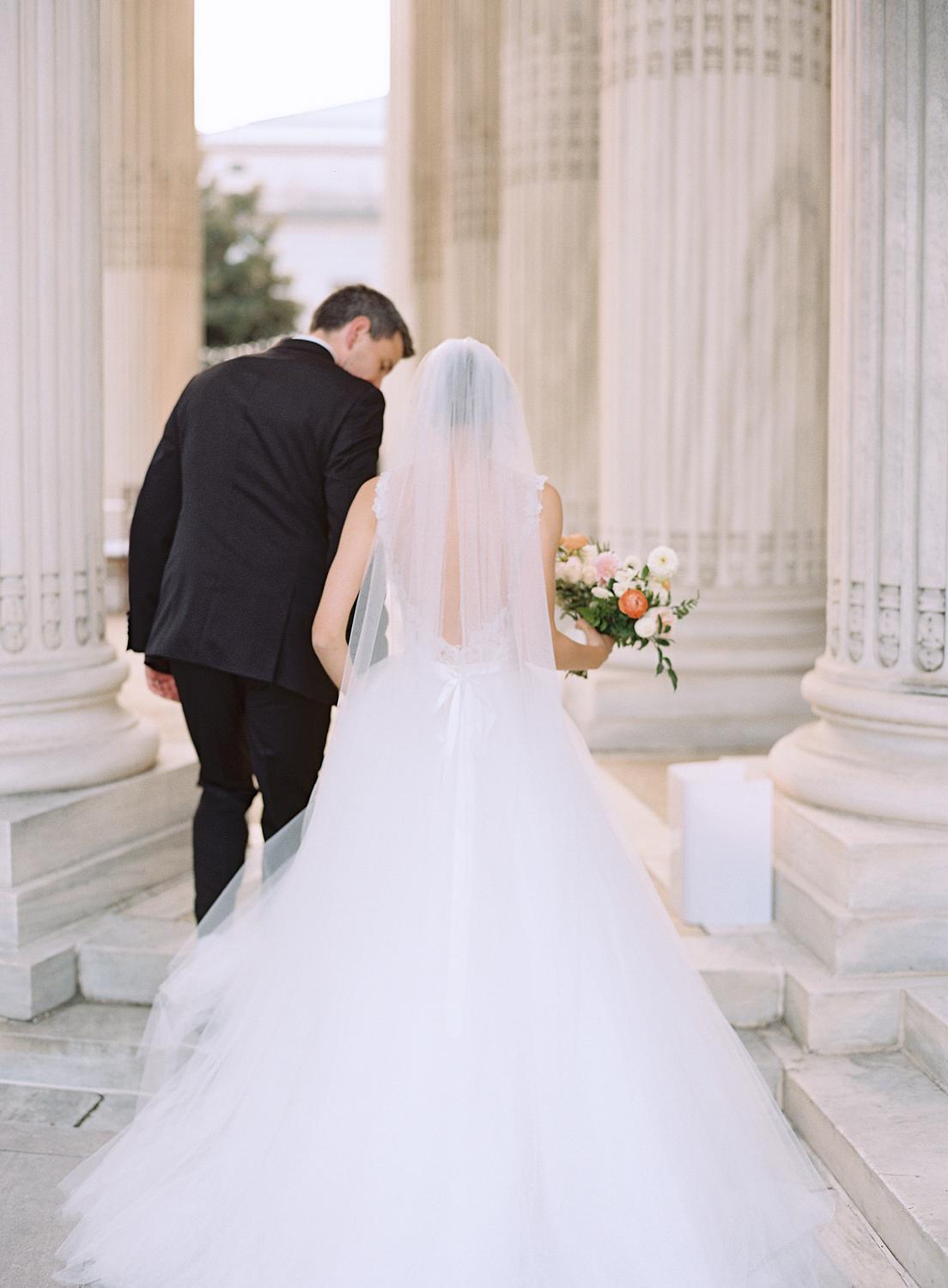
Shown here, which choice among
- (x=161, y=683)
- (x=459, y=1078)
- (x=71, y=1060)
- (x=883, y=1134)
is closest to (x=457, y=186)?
(x=161, y=683)

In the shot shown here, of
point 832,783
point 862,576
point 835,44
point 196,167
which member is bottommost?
point 832,783

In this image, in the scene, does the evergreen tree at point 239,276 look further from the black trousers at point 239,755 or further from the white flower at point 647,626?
the white flower at point 647,626

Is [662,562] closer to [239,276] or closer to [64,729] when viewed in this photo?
[64,729]

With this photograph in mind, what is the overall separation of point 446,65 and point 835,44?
10464mm

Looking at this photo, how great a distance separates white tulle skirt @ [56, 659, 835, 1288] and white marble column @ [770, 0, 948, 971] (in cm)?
123

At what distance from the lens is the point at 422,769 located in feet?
12.4

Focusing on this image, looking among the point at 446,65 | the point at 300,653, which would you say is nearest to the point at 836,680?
the point at 300,653

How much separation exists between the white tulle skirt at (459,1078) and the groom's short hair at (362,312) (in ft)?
4.88

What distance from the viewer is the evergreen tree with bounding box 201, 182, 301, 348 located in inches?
1809

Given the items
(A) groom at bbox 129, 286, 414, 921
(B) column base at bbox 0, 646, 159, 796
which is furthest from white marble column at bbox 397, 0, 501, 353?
(A) groom at bbox 129, 286, 414, 921

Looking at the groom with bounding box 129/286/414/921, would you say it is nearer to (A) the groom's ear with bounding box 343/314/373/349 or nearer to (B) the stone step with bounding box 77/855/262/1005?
(A) the groom's ear with bounding box 343/314/373/349

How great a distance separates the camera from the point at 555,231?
11.0 meters

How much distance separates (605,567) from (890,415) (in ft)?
4.28

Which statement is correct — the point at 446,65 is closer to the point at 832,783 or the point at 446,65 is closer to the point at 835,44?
the point at 835,44
